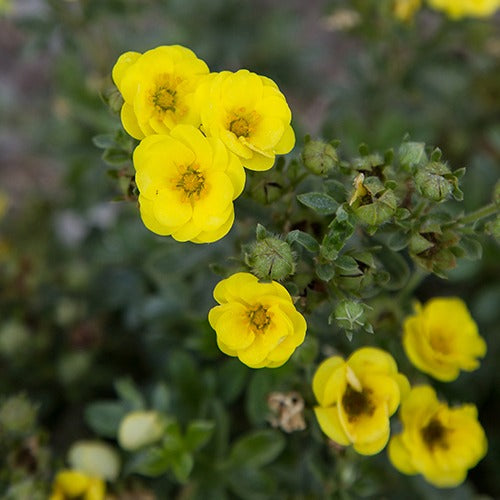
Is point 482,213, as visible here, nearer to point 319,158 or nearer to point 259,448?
point 319,158

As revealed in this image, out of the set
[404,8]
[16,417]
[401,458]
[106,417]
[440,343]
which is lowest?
[106,417]

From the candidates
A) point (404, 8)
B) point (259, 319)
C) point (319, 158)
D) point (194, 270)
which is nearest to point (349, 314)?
point (259, 319)

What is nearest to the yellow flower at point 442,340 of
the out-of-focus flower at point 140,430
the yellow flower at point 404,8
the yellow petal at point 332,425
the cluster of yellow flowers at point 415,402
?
the cluster of yellow flowers at point 415,402

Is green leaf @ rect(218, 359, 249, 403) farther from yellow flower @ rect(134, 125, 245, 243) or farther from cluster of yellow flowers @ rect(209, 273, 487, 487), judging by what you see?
yellow flower @ rect(134, 125, 245, 243)

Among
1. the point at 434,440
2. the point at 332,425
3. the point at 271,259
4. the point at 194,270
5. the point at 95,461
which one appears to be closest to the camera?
the point at 271,259

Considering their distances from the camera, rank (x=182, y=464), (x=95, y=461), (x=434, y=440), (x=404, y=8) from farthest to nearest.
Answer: (x=404, y=8) < (x=95, y=461) < (x=182, y=464) < (x=434, y=440)

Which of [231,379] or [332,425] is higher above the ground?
[332,425]

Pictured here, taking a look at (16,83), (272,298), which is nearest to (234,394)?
(272,298)
